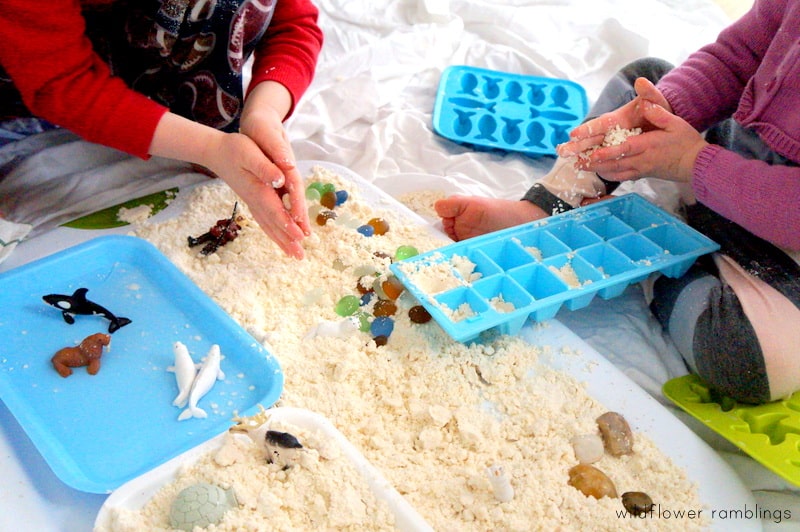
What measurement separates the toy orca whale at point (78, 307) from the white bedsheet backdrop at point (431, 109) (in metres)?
0.18

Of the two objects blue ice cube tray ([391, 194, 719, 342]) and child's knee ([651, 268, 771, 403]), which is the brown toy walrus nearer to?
blue ice cube tray ([391, 194, 719, 342])

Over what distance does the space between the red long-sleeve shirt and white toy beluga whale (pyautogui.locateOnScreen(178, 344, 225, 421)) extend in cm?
27

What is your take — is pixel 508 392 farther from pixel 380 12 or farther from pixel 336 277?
pixel 380 12

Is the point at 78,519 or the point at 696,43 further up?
the point at 696,43

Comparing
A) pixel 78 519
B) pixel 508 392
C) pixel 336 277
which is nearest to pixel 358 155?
pixel 336 277

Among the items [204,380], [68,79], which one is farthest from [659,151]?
[68,79]

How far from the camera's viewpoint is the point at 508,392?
0.62 m

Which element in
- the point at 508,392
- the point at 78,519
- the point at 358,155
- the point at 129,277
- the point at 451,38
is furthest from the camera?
the point at 451,38

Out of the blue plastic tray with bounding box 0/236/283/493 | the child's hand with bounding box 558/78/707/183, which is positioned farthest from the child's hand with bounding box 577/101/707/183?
the blue plastic tray with bounding box 0/236/283/493

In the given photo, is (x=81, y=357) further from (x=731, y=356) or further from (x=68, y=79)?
(x=731, y=356)

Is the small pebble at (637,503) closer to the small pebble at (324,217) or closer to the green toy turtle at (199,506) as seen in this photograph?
the green toy turtle at (199,506)

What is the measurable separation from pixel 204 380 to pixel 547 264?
13.9 inches

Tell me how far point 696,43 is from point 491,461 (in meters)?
1.04

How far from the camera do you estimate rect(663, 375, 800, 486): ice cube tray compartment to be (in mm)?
597
